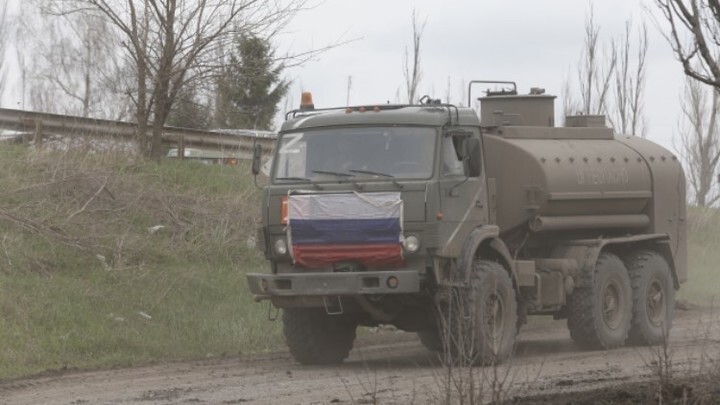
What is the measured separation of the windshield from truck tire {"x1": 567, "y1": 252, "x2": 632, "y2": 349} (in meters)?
3.40

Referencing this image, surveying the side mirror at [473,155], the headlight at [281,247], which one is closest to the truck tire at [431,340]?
the side mirror at [473,155]

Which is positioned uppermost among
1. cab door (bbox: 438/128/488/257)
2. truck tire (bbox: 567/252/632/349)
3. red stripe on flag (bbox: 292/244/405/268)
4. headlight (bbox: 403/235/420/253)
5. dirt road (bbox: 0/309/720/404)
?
cab door (bbox: 438/128/488/257)

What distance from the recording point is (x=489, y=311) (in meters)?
14.3

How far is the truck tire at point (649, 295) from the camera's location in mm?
17016

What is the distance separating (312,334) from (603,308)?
4010 millimetres

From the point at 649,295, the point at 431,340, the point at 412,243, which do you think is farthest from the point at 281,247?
the point at 649,295

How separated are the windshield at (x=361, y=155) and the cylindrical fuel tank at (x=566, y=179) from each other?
1.49m

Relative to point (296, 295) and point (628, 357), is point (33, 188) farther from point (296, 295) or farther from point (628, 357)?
point (628, 357)

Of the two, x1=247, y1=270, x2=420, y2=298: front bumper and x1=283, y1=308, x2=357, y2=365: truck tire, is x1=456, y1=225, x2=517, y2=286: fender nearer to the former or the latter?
x1=247, y1=270, x2=420, y2=298: front bumper

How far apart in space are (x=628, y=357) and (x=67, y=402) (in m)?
6.89

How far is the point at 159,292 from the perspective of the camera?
707 inches

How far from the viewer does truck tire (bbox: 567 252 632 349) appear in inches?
633

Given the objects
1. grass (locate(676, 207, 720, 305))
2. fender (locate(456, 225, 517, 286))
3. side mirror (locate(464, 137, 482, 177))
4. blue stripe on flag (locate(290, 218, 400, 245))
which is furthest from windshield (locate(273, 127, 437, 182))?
grass (locate(676, 207, 720, 305))

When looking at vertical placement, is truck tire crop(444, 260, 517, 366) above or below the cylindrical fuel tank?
below
